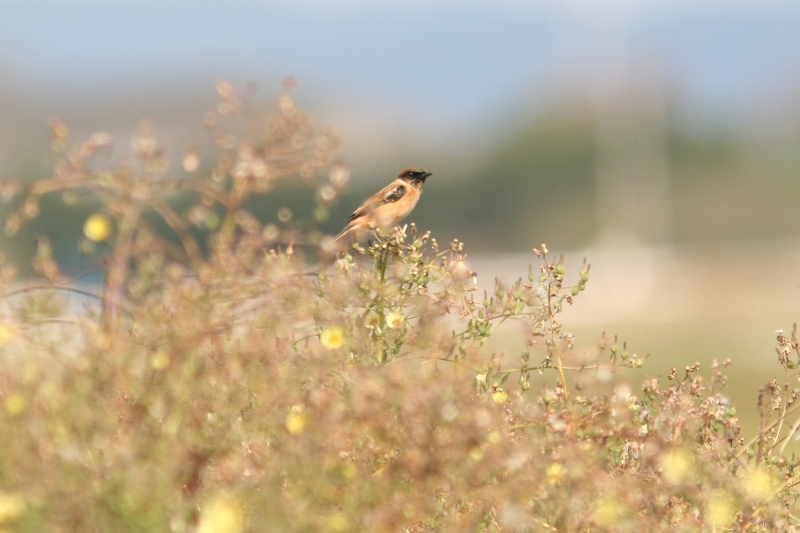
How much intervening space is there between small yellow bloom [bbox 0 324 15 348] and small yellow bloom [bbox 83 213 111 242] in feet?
1.20

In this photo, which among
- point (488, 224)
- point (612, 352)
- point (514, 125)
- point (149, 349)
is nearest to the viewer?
point (149, 349)

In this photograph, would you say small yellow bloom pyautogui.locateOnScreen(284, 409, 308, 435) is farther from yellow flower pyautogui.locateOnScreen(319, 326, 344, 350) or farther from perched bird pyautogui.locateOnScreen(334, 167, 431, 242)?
perched bird pyautogui.locateOnScreen(334, 167, 431, 242)

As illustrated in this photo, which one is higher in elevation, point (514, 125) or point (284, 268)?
point (284, 268)

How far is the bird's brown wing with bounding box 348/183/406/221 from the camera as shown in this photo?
271 inches

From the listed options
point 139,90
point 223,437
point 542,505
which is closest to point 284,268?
point 223,437

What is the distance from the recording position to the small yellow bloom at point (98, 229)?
11.2ft

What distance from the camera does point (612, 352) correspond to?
3514 millimetres

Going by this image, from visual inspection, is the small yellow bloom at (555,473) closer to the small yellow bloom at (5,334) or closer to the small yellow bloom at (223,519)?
the small yellow bloom at (223,519)

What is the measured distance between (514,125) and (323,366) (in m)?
70.7

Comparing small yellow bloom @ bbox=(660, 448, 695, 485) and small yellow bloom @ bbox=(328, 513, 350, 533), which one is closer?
small yellow bloom @ bbox=(328, 513, 350, 533)

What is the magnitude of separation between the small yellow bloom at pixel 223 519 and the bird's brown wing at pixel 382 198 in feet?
14.2

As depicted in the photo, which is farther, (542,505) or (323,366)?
(323,366)

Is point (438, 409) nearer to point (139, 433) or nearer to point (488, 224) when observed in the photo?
point (139, 433)

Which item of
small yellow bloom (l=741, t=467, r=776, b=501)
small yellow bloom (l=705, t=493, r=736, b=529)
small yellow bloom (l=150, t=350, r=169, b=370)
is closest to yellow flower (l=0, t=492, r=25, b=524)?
small yellow bloom (l=150, t=350, r=169, b=370)
